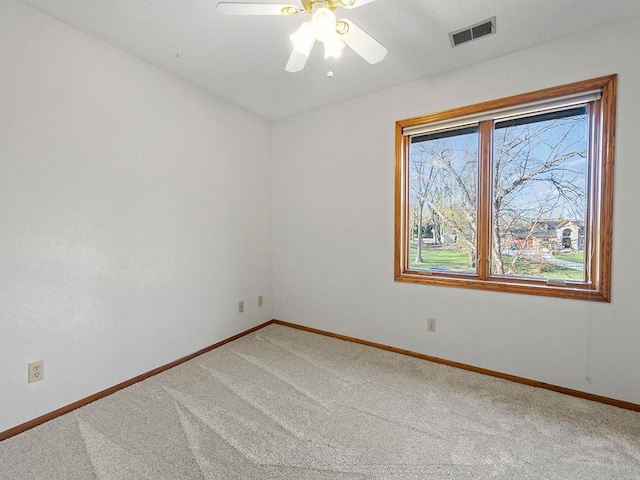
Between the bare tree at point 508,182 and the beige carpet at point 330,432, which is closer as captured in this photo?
the beige carpet at point 330,432

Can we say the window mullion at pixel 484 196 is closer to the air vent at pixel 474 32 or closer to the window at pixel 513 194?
the window at pixel 513 194

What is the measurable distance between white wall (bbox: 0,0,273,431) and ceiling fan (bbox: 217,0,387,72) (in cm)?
129

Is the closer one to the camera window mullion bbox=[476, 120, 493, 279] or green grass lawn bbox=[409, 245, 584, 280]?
green grass lawn bbox=[409, 245, 584, 280]

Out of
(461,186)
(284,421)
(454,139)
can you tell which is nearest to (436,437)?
(284,421)

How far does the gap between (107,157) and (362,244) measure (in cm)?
224

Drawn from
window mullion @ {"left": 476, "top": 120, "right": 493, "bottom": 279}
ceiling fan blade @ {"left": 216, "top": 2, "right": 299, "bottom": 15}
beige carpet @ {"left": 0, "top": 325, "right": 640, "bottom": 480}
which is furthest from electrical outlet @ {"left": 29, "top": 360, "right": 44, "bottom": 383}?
window mullion @ {"left": 476, "top": 120, "right": 493, "bottom": 279}

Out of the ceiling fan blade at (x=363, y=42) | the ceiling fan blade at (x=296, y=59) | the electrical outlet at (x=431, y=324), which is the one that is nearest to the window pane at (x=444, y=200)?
the electrical outlet at (x=431, y=324)

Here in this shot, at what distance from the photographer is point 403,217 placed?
2.85 meters

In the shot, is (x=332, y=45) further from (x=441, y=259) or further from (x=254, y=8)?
(x=441, y=259)

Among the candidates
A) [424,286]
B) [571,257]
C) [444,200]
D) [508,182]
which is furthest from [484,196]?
[424,286]

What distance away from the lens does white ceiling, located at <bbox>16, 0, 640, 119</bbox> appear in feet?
5.90

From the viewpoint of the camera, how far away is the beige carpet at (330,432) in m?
1.49

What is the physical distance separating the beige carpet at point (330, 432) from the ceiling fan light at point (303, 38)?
84.7 inches

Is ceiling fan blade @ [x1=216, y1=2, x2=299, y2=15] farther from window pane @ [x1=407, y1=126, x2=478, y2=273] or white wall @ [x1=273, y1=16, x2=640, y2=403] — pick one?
window pane @ [x1=407, y1=126, x2=478, y2=273]
